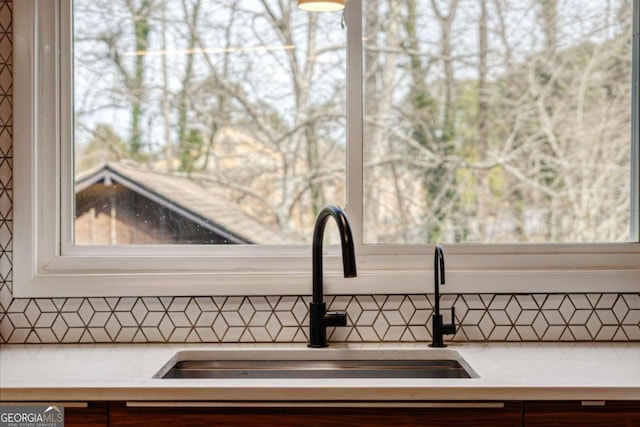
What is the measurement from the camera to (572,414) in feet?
4.81

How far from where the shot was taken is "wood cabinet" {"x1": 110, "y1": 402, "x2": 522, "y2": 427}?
146cm

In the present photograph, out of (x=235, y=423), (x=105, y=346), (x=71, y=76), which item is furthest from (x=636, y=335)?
(x=71, y=76)

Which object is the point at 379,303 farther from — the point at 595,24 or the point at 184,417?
the point at 595,24

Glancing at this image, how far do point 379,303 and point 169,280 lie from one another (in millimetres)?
626

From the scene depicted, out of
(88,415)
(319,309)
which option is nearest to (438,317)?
(319,309)

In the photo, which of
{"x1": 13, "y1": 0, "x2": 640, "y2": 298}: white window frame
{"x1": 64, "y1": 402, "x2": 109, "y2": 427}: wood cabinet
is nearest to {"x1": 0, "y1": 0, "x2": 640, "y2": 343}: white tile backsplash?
{"x1": 13, "y1": 0, "x2": 640, "y2": 298}: white window frame

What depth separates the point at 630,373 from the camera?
5.17 ft

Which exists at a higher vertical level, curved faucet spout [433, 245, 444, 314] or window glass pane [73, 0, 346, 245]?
window glass pane [73, 0, 346, 245]

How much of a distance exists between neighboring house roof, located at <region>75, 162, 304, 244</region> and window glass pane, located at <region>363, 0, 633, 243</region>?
34cm

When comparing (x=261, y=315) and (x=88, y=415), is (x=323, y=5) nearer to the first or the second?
(x=261, y=315)

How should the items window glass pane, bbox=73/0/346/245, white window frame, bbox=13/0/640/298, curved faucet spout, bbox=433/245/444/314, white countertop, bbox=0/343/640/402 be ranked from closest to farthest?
white countertop, bbox=0/343/640/402, curved faucet spout, bbox=433/245/444/314, white window frame, bbox=13/0/640/298, window glass pane, bbox=73/0/346/245

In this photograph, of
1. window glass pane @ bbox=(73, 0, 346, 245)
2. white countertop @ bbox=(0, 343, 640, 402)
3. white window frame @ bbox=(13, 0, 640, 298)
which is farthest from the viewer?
window glass pane @ bbox=(73, 0, 346, 245)

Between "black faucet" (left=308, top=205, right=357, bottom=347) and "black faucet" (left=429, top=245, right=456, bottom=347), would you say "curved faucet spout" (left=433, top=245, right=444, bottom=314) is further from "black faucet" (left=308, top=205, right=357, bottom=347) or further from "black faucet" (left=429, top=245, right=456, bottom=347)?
"black faucet" (left=308, top=205, right=357, bottom=347)

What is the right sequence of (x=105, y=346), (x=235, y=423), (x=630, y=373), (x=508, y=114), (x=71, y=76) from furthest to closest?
(x=508, y=114), (x=71, y=76), (x=105, y=346), (x=630, y=373), (x=235, y=423)
